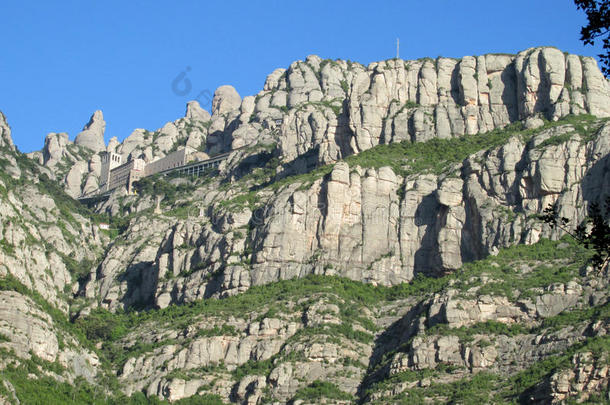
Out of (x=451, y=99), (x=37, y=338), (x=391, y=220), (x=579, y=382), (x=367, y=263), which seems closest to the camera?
(x=579, y=382)

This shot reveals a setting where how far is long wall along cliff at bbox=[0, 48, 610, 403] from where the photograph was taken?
90.1 metres

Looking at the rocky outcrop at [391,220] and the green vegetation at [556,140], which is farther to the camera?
the green vegetation at [556,140]

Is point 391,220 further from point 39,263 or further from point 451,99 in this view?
point 39,263

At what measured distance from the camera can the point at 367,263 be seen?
113 m

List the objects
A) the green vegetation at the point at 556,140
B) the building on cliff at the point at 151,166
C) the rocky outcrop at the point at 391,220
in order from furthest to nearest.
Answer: the building on cliff at the point at 151,166, the green vegetation at the point at 556,140, the rocky outcrop at the point at 391,220

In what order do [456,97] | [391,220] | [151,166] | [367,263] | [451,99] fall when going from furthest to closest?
[151,166], [456,97], [451,99], [391,220], [367,263]

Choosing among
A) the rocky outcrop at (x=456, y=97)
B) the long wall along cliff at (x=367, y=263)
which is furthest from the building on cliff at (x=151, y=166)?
the rocky outcrop at (x=456, y=97)

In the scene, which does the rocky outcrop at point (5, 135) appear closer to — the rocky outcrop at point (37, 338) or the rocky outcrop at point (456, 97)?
the rocky outcrop at point (456, 97)

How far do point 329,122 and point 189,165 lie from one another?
52906 mm

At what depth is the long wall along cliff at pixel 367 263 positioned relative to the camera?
90.1m

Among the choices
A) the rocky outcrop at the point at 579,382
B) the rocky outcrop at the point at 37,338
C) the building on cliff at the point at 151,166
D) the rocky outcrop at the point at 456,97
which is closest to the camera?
the rocky outcrop at the point at 579,382

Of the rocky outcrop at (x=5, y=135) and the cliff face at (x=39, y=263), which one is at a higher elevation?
the rocky outcrop at (x=5, y=135)

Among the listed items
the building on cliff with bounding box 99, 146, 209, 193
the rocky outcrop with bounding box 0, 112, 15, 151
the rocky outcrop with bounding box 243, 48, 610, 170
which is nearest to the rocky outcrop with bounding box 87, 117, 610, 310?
the rocky outcrop with bounding box 243, 48, 610, 170

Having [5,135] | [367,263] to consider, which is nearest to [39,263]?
[367,263]
